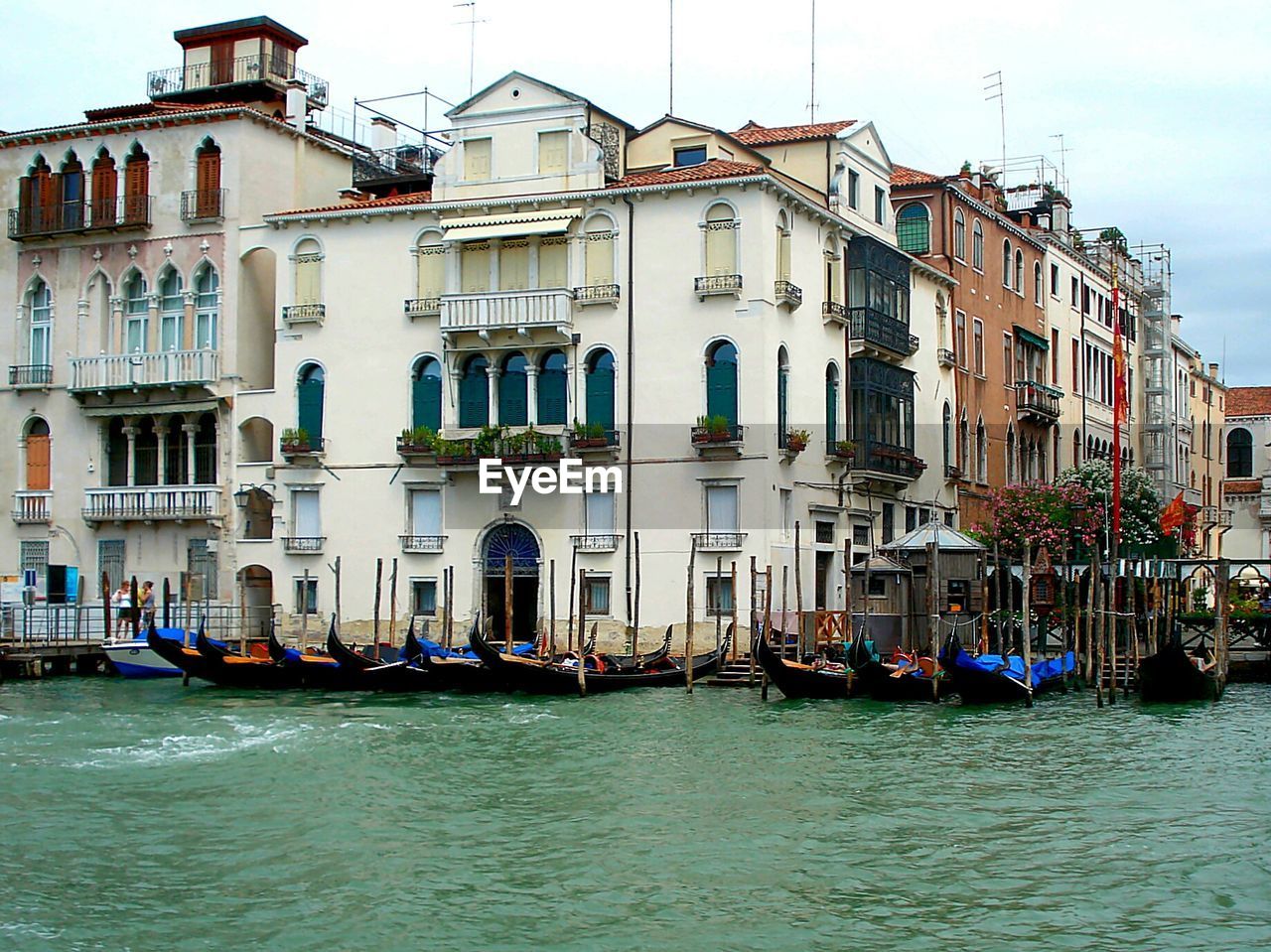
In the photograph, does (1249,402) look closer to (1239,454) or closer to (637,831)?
(1239,454)

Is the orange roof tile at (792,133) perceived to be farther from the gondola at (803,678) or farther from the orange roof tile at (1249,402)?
the orange roof tile at (1249,402)

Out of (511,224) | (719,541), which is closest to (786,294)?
(719,541)

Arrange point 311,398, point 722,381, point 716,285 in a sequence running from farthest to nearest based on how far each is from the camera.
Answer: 1. point 311,398
2. point 722,381
3. point 716,285

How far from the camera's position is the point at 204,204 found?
25844 mm

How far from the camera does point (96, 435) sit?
26656 millimetres

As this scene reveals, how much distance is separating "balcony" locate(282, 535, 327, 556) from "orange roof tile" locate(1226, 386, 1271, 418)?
30341mm

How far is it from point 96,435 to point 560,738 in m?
13.2

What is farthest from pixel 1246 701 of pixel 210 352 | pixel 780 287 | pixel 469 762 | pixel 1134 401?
pixel 1134 401

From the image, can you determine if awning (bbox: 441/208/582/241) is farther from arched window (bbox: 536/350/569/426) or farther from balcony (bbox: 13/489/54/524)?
balcony (bbox: 13/489/54/524)

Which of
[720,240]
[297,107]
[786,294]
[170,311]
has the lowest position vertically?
[786,294]

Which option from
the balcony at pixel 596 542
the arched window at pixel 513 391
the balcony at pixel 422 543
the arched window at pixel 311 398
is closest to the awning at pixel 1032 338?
the arched window at pixel 513 391

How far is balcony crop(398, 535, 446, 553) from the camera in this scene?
80.5ft

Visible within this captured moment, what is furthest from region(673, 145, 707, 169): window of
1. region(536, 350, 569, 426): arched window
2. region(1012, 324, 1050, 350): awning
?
region(1012, 324, 1050, 350): awning

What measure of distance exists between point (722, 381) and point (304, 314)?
6.43 metres
